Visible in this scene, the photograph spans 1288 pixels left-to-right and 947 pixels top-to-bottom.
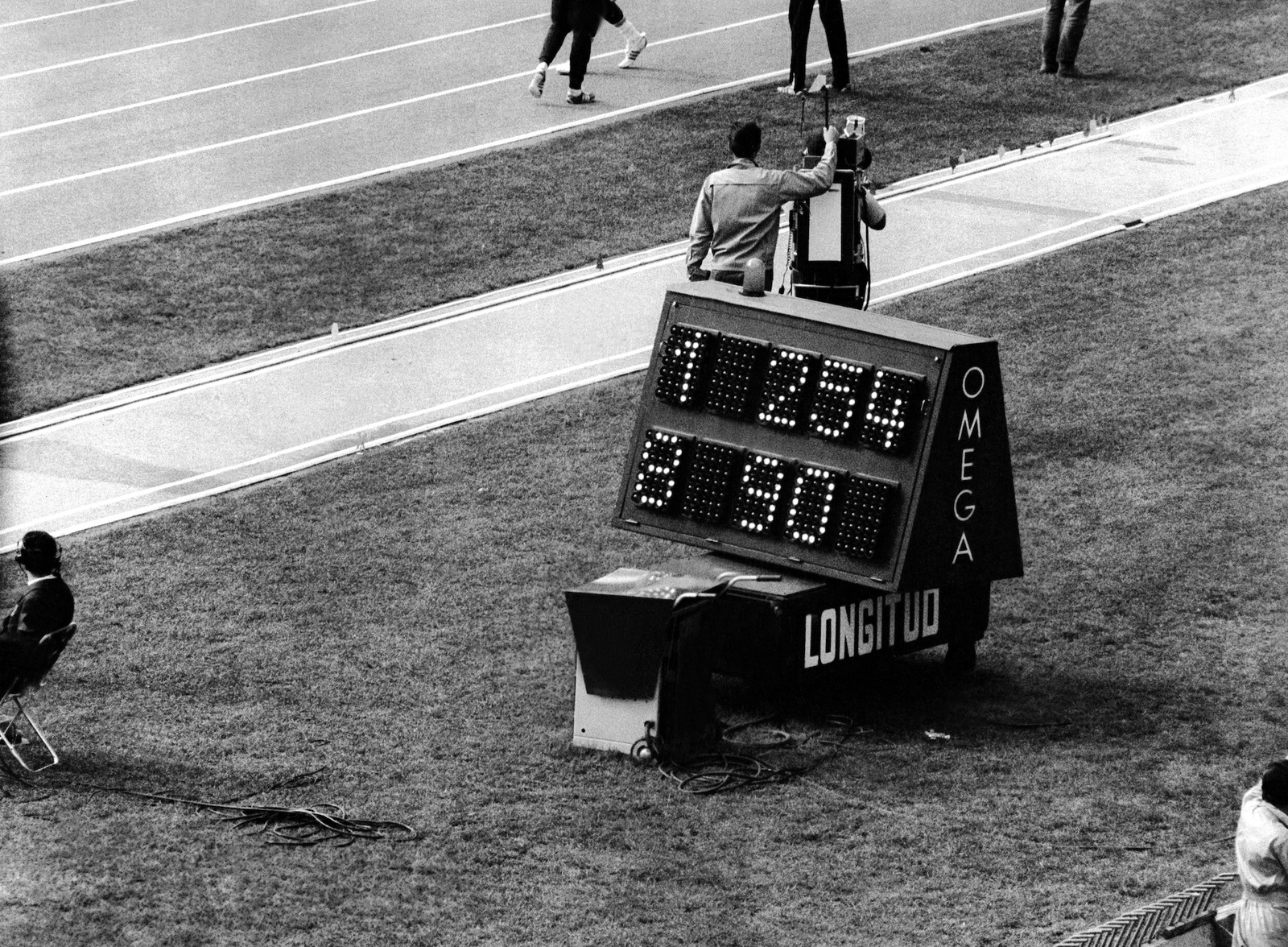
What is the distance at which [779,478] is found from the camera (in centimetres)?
1200

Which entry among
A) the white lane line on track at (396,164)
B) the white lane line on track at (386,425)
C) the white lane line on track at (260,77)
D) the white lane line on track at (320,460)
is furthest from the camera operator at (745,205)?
the white lane line on track at (260,77)

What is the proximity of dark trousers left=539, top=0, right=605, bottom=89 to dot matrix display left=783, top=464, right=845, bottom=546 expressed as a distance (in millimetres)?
10873

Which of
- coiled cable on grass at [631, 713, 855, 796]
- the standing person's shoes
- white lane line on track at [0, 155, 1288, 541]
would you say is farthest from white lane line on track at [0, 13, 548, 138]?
coiled cable on grass at [631, 713, 855, 796]

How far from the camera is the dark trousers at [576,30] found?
21.8 meters

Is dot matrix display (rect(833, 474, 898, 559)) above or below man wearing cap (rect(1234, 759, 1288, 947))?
above

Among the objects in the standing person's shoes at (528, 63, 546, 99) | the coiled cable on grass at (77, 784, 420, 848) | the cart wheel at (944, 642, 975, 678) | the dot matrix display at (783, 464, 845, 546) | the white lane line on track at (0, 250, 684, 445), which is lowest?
the cart wheel at (944, 642, 975, 678)

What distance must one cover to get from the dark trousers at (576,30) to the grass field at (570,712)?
6.52 meters

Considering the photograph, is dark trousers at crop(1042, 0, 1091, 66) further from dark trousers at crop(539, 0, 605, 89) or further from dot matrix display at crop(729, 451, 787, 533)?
dot matrix display at crop(729, 451, 787, 533)

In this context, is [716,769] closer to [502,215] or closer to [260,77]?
[502,215]

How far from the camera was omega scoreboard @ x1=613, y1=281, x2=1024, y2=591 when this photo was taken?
38.2 ft

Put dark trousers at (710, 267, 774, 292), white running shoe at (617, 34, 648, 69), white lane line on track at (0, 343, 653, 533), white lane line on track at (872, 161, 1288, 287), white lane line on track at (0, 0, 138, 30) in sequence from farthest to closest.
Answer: white lane line on track at (0, 0, 138, 30)
white running shoe at (617, 34, 648, 69)
white lane line on track at (872, 161, 1288, 287)
white lane line on track at (0, 343, 653, 533)
dark trousers at (710, 267, 774, 292)

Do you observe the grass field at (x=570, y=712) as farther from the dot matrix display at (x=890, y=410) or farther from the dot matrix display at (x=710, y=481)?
the dot matrix display at (x=890, y=410)

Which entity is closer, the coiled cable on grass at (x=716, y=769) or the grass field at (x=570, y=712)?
the grass field at (x=570, y=712)

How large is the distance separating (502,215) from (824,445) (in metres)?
8.54
